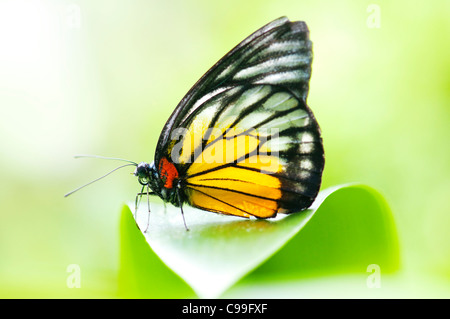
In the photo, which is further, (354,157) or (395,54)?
(395,54)

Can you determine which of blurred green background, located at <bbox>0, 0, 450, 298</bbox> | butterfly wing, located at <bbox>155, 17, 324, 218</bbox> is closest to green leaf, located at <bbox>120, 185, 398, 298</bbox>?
butterfly wing, located at <bbox>155, 17, 324, 218</bbox>

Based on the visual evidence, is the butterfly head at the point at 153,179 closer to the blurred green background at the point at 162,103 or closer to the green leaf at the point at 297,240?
the green leaf at the point at 297,240

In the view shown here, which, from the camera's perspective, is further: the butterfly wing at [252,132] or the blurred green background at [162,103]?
the blurred green background at [162,103]

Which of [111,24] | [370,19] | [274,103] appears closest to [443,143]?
[370,19]

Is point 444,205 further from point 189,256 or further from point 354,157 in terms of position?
point 189,256

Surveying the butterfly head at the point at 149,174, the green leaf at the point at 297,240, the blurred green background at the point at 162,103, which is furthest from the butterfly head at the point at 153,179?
the blurred green background at the point at 162,103

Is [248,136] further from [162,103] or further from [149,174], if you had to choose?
[162,103]
